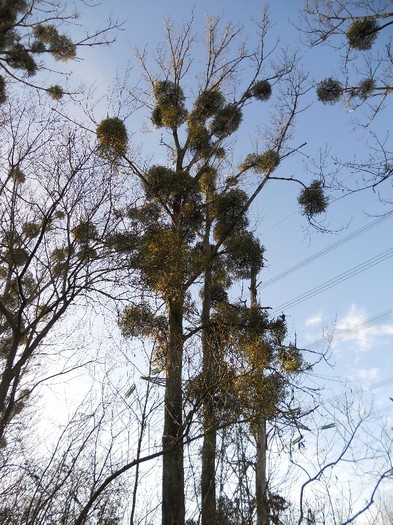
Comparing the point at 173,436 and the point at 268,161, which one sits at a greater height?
the point at 268,161

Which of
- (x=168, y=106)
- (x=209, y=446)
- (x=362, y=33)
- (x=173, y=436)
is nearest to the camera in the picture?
(x=209, y=446)

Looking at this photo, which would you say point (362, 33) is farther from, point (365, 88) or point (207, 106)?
point (207, 106)

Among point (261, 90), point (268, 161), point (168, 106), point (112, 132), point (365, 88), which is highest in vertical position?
point (261, 90)

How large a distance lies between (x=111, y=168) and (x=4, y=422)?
7.74 feet

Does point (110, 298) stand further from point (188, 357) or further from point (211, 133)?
point (211, 133)

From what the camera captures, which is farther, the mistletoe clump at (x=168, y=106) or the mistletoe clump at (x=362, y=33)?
the mistletoe clump at (x=168, y=106)

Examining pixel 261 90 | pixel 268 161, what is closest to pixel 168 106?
pixel 261 90

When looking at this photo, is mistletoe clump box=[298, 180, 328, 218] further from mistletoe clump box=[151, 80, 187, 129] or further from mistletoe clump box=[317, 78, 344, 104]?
mistletoe clump box=[151, 80, 187, 129]

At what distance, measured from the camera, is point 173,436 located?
4.85m

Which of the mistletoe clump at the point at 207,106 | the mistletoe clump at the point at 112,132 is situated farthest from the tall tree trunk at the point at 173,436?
the mistletoe clump at the point at 207,106

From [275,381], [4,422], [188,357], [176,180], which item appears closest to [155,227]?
[176,180]

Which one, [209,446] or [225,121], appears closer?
[209,446]

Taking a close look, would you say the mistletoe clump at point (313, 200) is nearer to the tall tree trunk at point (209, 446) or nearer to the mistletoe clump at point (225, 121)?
the mistletoe clump at point (225, 121)

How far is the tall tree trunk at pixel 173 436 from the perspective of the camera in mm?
4703
